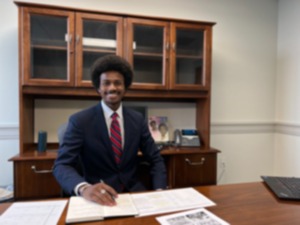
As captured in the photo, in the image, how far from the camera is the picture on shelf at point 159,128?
8.00ft

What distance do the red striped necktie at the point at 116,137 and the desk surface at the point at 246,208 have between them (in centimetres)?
49

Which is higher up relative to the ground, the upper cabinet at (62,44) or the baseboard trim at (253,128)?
the upper cabinet at (62,44)

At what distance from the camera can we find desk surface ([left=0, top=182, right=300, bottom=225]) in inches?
32.5

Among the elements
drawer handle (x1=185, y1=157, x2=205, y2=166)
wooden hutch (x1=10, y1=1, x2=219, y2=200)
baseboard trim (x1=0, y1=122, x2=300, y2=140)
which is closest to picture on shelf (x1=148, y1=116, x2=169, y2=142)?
wooden hutch (x1=10, y1=1, x2=219, y2=200)

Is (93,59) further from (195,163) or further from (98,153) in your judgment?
(195,163)

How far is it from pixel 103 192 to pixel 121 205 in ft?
0.30

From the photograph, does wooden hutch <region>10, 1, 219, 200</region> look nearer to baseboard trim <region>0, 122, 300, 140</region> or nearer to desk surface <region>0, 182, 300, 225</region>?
baseboard trim <region>0, 122, 300, 140</region>

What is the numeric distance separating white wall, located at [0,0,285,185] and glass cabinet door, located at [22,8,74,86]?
1.01 meters

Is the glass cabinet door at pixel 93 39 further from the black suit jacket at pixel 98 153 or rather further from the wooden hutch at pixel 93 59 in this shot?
the black suit jacket at pixel 98 153

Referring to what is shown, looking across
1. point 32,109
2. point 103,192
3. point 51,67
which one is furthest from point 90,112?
point 32,109

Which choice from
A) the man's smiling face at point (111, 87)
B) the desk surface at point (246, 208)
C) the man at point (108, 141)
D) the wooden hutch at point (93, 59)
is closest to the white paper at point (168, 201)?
the desk surface at point (246, 208)

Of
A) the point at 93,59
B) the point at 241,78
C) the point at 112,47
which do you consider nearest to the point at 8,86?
the point at 93,59

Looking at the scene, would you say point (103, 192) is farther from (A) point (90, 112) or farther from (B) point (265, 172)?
(B) point (265, 172)

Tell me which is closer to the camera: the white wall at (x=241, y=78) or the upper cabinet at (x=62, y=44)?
the upper cabinet at (x=62, y=44)
